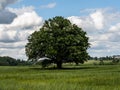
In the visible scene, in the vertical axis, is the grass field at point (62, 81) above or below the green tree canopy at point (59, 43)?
below

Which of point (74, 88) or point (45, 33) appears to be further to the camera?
point (45, 33)

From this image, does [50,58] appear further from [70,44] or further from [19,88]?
[19,88]

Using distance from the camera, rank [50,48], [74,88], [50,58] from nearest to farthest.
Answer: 1. [74,88]
2. [50,48]
3. [50,58]

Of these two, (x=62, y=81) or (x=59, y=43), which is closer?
(x=62, y=81)

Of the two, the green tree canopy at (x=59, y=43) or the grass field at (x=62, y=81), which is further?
the green tree canopy at (x=59, y=43)

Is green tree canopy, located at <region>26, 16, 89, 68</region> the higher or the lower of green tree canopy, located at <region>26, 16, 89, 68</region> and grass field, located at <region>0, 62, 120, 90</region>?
the higher

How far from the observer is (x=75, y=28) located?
9294cm

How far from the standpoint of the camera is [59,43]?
3410 inches

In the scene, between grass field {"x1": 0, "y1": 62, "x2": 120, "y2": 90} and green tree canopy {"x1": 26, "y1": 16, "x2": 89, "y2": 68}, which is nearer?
grass field {"x1": 0, "y1": 62, "x2": 120, "y2": 90}

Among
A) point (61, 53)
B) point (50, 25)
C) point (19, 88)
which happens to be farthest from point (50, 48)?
point (19, 88)

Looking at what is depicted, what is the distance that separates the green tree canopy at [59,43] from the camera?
284 ft

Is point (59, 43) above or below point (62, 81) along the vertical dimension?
above

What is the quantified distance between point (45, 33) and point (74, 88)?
2440 inches

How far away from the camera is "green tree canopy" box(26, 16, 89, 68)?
86438mm
